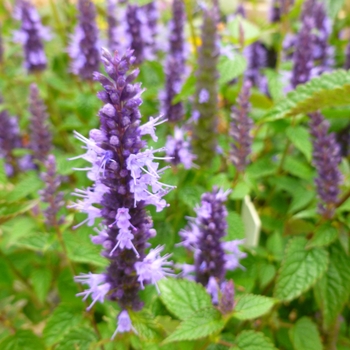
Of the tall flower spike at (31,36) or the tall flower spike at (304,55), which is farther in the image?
the tall flower spike at (31,36)

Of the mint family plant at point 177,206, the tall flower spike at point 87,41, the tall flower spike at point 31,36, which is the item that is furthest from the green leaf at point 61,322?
the tall flower spike at point 31,36

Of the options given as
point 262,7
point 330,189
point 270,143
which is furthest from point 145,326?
point 262,7

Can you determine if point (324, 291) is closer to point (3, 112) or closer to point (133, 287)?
point (133, 287)

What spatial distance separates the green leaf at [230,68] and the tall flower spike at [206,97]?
0.39 ft

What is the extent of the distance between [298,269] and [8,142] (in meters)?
1.11

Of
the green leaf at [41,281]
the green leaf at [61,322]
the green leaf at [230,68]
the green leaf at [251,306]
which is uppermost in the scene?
the green leaf at [230,68]

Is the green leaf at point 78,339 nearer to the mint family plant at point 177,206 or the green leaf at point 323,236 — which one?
the mint family plant at point 177,206

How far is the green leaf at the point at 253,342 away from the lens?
0.73 m

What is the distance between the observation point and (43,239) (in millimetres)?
979

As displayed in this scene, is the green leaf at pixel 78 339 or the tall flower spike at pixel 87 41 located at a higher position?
the tall flower spike at pixel 87 41

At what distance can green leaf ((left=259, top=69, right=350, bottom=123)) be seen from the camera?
2.56ft

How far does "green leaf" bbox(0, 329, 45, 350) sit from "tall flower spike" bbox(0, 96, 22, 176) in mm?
696

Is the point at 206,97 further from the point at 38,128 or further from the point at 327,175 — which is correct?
the point at 38,128

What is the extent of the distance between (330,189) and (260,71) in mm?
1263
